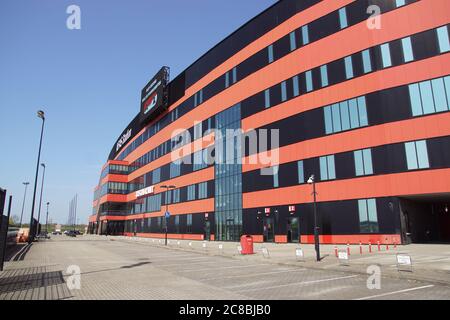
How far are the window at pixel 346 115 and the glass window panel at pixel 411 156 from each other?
4.25 m

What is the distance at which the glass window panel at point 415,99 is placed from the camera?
92.1ft

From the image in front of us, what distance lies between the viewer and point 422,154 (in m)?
27.4

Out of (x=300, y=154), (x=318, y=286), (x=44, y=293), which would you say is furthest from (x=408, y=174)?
(x=44, y=293)

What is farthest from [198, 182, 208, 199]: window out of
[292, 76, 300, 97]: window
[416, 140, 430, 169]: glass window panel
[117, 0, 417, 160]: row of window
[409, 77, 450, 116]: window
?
[409, 77, 450, 116]: window

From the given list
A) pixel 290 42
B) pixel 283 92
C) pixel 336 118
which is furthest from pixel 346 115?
pixel 290 42

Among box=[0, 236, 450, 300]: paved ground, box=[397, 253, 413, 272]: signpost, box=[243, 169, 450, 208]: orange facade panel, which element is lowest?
box=[0, 236, 450, 300]: paved ground

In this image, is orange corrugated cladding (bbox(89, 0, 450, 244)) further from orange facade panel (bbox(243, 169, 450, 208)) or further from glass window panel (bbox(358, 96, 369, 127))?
glass window panel (bbox(358, 96, 369, 127))

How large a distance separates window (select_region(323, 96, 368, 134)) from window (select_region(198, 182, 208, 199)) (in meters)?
23.1

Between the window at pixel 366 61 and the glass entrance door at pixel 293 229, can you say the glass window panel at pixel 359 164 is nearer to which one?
the window at pixel 366 61

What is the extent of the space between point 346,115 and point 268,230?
15.6 meters

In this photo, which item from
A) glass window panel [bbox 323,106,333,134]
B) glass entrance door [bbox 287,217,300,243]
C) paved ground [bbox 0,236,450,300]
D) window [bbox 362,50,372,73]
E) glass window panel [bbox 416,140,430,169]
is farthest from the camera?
glass entrance door [bbox 287,217,300,243]

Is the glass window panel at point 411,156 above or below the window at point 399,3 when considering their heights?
below

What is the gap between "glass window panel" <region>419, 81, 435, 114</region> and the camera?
90.3ft

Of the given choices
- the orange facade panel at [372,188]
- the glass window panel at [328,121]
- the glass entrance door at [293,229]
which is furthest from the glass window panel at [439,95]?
the glass entrance door at [293,229]
